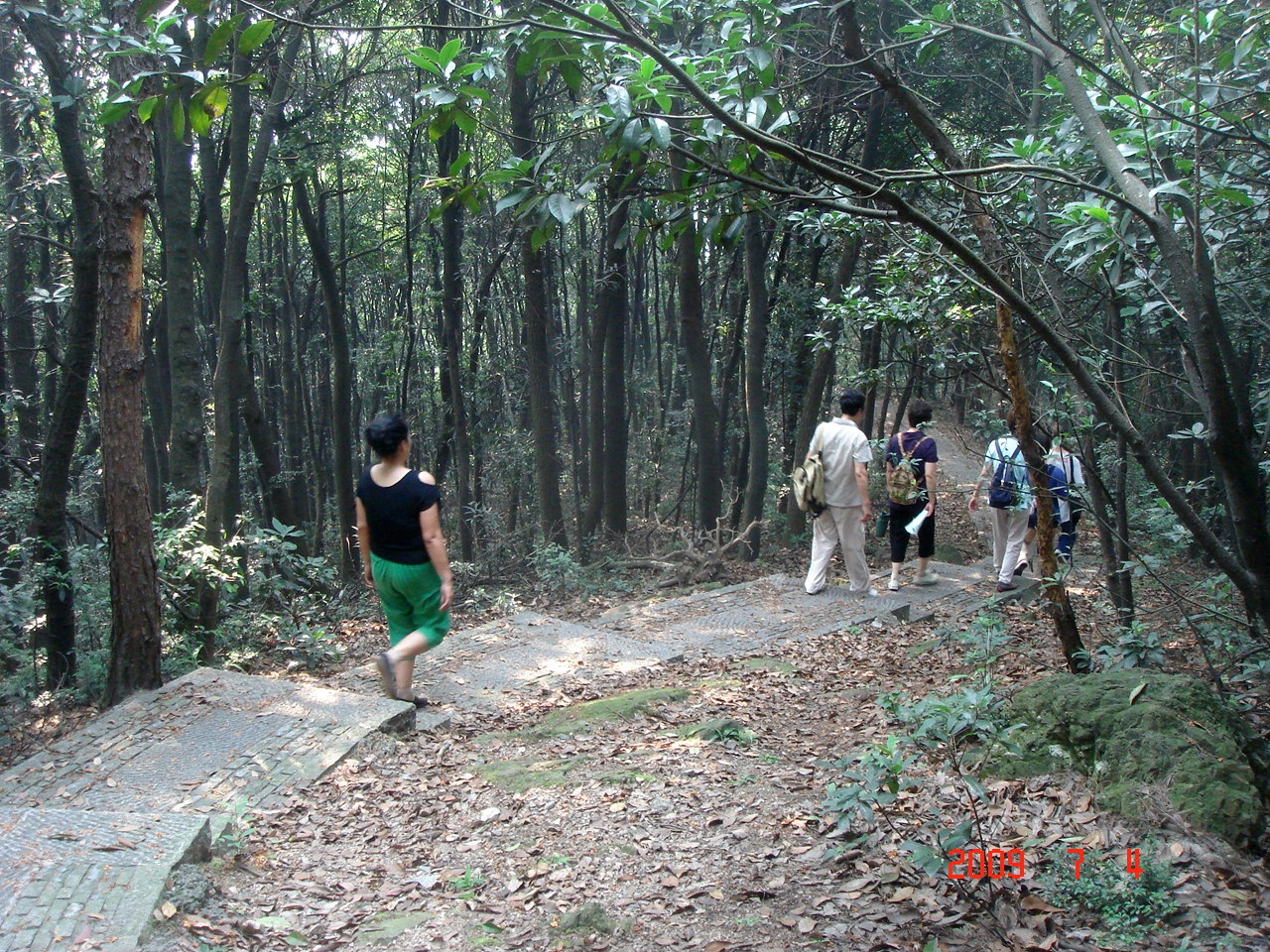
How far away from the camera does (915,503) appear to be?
8852 millimetres

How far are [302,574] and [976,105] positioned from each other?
38.3 ft

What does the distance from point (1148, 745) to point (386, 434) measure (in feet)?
13.8

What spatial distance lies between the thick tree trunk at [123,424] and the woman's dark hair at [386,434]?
1664 millimetres

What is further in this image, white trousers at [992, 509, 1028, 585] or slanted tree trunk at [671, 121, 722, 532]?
slanted tree trunk at [671, 121, 722, 532]

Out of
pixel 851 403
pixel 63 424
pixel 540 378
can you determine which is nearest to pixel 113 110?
pixel 63 424

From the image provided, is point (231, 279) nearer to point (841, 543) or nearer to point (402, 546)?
point (402, 546)

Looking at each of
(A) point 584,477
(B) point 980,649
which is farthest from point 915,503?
(A) point 584,477

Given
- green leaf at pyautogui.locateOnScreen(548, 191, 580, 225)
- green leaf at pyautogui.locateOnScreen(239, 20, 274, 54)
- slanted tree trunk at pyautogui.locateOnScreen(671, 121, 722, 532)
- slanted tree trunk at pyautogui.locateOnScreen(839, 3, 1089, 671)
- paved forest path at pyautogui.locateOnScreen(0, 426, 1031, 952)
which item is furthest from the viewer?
slanted tree trunk at pyautogui.locateOnScreen(671, 121, 722, 532)

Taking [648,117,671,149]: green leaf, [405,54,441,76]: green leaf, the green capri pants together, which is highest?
[405,54,441,76]: green leaf

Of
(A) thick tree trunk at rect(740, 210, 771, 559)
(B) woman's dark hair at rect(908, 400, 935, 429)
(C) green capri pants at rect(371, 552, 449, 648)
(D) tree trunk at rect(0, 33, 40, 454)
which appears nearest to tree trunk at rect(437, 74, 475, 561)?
(A) thick tree trunk at rect(740, 210, 771, 559)

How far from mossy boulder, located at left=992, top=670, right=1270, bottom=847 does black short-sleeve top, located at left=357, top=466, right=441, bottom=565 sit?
340 cm

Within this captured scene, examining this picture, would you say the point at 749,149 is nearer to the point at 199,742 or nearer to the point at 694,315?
the point at 199,742

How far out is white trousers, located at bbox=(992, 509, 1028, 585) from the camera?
351 inches

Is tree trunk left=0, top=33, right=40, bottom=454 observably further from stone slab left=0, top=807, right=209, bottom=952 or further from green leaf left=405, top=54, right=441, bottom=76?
green leaf left=405, top=54, right=441, bottom=76
